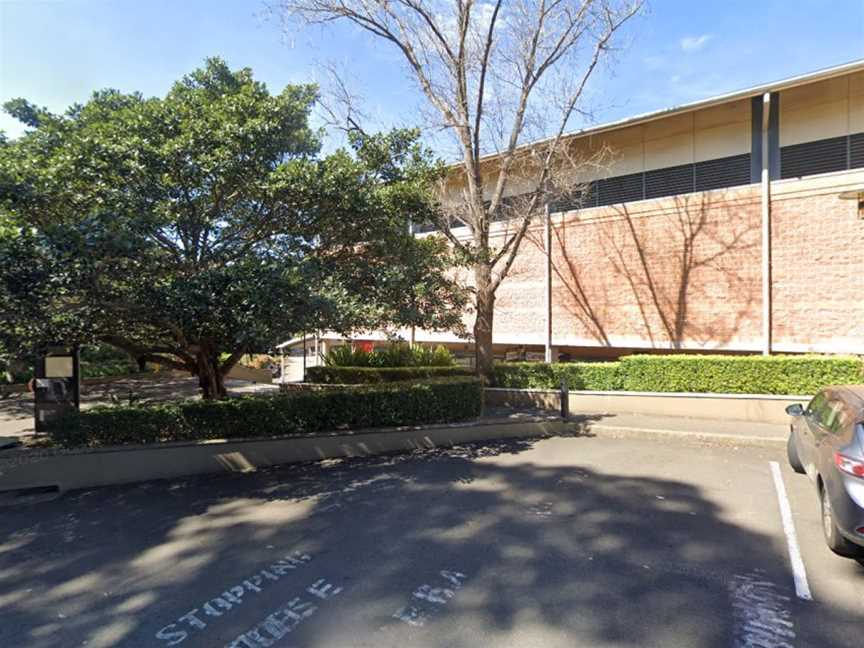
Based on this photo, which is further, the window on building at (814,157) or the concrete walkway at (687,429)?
the window on building at (814,157)

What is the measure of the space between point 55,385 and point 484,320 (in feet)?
30.6

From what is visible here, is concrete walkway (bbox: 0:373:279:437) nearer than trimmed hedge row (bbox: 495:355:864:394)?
No

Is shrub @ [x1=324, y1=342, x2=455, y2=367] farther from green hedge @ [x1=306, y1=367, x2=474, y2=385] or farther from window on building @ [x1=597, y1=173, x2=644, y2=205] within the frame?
window on building @ [x1=597, y1=173, x2=644, y2=205]

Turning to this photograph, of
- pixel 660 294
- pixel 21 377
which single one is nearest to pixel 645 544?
pixel 660 294

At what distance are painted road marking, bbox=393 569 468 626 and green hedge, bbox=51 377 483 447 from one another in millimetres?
5760

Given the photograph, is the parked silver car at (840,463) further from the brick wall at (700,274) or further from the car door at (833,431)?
the brick wall at (700,274)

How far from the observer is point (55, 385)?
31.2 ft

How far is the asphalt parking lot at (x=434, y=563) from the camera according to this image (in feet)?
12.2

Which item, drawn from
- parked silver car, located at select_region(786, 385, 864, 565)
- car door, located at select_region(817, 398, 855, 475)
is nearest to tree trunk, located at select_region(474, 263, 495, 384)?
parked silver car, located at select_region(786, 385, 864, 565)

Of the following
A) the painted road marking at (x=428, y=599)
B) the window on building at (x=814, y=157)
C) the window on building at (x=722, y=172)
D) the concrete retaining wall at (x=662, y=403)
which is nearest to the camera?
the painted road marking at (x=428, y=599)

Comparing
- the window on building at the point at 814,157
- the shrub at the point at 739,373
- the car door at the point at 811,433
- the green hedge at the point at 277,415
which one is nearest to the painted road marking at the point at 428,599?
the car door at the point at 811,433

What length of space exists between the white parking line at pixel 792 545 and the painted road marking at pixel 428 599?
2.75 m

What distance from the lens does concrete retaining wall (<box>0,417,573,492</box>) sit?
8109 mm

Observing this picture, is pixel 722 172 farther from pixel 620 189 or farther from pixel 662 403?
pixel 662 403
